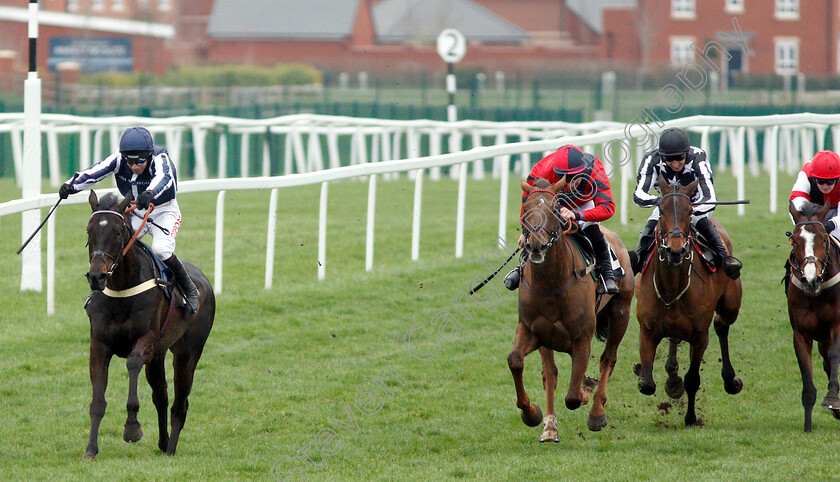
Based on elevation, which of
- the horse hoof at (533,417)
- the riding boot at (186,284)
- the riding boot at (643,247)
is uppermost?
the riding boot at (643,247)

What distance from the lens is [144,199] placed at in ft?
18.3

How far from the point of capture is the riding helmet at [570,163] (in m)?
6.26

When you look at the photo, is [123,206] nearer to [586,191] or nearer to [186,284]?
[186,284]

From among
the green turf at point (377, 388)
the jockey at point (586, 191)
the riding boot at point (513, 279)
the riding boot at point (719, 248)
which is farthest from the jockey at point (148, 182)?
the riding boot at point (719, 248)

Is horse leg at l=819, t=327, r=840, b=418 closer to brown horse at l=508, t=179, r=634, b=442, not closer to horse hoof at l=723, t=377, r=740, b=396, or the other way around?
horse hoof at l=723, t=377, r=740, b=396

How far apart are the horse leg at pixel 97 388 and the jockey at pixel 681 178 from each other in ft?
10.2

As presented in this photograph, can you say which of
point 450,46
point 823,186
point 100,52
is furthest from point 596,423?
point 100,52

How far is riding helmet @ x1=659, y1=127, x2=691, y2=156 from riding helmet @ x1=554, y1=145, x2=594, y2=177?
538 mm

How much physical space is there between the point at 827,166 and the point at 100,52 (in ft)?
94.6

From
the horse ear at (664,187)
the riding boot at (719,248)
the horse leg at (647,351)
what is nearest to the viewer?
the horse ear at (664,187)

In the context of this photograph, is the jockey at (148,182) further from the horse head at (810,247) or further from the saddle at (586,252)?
the horse head at (810,247)

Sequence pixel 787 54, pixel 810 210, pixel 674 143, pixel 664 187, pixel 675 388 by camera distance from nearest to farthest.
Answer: pixel 664 187 < pixel 810 210 < pixel 674 143 < pixel 675 388 < pixel 787 54

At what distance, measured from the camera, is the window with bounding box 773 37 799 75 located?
24714mm

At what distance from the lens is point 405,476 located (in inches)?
214
